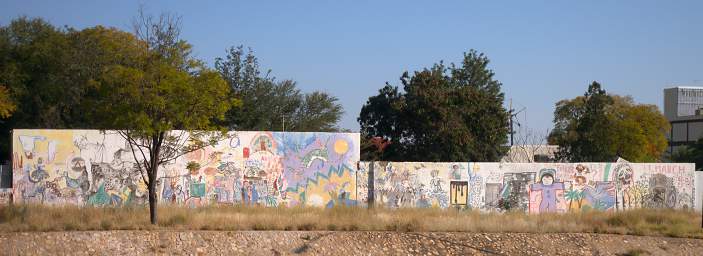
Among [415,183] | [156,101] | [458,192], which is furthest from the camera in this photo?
[458,192]

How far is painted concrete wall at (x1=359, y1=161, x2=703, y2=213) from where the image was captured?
2859 cm

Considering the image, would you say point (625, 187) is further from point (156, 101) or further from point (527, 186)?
point (156, 101)

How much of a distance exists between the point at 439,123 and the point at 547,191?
8.68 meters

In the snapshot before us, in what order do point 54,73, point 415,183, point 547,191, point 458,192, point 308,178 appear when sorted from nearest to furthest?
point 308,178
point 415,183
point 458,192
point 547,191
point 54,73

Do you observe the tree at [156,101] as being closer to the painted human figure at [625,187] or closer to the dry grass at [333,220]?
the dry grass at [333,220]

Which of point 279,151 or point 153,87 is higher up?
point 153,87

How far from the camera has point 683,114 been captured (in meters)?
91.2

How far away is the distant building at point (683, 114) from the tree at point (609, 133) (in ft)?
99.9

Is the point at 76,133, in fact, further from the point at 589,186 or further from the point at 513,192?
the point at 589,186

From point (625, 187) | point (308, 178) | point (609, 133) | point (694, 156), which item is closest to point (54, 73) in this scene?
point (308, 178)

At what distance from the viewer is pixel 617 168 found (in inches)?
1196

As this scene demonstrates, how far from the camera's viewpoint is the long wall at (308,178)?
26219mm

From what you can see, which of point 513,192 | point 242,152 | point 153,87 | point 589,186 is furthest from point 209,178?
point 589,186

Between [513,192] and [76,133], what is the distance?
52.5ft
